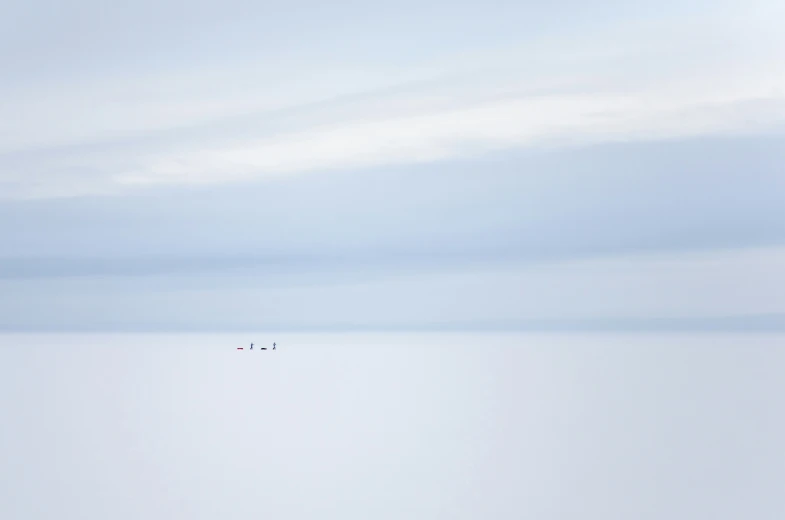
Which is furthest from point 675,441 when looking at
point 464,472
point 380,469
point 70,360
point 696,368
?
point 70,360

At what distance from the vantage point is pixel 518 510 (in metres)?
22.8

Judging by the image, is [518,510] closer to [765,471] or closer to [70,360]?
[765,471]

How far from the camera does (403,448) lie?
2897 centimetres

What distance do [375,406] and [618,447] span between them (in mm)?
12090

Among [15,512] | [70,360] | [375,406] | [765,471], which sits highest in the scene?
[70,360]

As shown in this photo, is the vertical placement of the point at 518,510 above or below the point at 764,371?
below

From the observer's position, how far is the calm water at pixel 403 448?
75.9 ft

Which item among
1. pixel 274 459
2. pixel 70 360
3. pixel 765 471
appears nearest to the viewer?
pixel 765 471

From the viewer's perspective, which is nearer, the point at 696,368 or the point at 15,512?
the point at 15,512

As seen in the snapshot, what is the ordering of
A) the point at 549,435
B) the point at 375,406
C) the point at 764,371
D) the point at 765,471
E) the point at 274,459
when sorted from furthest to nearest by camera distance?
the point at 764,371, the point at 375,406, the point at 549,435, the point at 274,459, the point at 765,471

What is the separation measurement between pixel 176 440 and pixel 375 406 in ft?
29.9

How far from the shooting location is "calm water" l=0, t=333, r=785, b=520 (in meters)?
23.1

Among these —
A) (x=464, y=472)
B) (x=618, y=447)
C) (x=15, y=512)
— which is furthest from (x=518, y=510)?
(x=15, y=512)

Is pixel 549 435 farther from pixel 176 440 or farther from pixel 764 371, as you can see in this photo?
pixel 764 371
